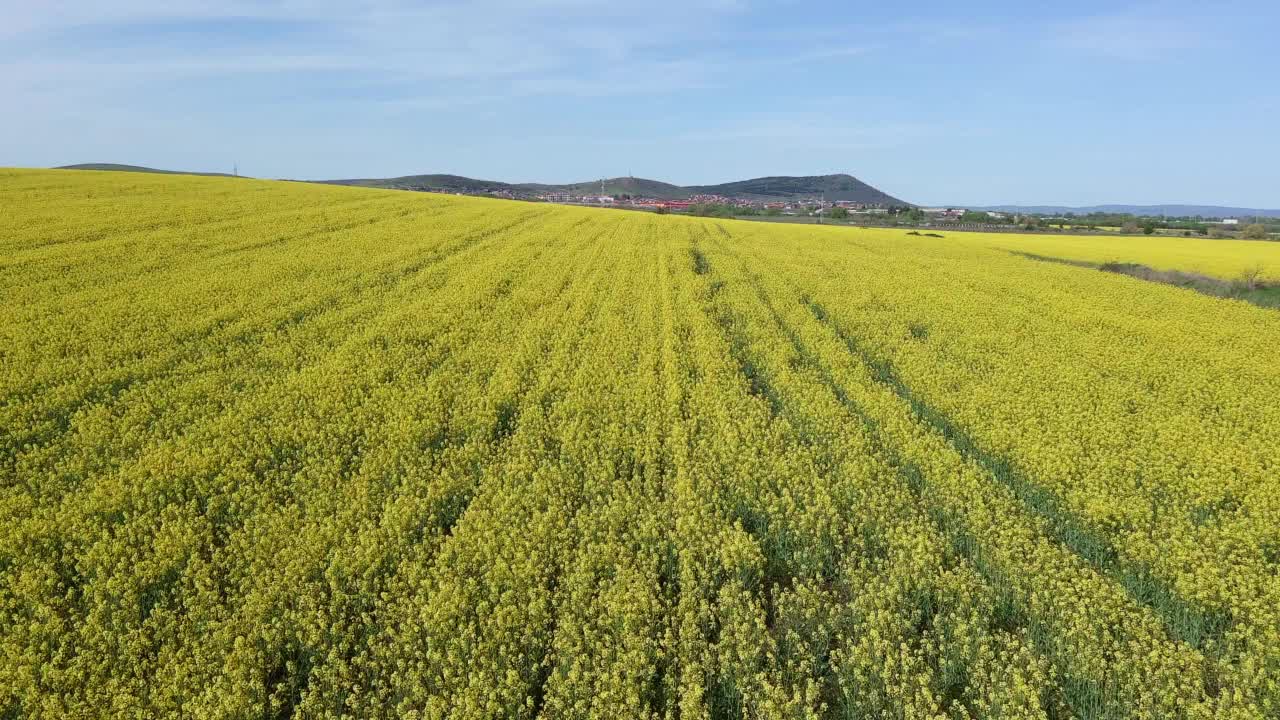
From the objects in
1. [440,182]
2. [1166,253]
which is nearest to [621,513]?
[1166,253]

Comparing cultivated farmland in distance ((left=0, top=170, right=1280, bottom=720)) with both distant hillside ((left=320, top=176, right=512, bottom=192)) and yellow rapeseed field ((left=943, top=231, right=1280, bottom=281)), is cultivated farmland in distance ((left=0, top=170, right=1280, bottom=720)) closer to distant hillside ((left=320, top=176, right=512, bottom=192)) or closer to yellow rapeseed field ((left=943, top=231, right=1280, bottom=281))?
yellow rapeseed field ((left=943, top=231, right=1280, bottom=281))

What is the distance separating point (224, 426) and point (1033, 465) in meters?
10.4

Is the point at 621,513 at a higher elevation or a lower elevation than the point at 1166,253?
lower

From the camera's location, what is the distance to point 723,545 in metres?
6.20

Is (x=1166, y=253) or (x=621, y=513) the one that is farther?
(x=1166, y=253)

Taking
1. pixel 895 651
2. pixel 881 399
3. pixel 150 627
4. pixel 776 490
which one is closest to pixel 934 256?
pixel 881 399

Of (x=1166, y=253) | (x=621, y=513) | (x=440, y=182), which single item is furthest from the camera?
(x=440, y=182)

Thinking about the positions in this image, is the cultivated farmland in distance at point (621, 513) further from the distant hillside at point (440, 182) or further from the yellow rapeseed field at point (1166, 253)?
the distant hillside at point (440, 182)

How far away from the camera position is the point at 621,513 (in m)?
6.73

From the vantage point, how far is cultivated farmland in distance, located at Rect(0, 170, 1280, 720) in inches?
186

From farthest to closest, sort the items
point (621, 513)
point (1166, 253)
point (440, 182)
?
point (440, 182)
point (1166, 253)
point (621, 513)

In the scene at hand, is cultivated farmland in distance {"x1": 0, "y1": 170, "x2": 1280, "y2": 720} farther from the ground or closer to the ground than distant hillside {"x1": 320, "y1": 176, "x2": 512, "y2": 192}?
closer to the ground

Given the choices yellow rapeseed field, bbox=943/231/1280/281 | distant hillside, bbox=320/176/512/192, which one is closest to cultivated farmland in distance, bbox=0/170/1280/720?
yellow rapeseed field, bbox=943/231/1280/281

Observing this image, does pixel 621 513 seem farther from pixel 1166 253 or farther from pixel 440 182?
pixel 440 182
